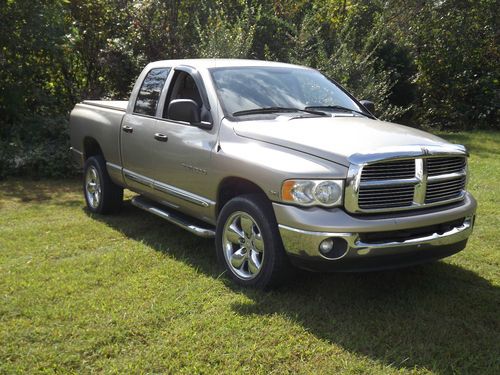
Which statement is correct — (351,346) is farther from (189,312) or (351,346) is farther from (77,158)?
(77,158)

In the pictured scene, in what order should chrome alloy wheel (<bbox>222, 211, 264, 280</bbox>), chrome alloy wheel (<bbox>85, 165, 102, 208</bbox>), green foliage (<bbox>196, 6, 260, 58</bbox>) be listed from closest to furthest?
chrome alloy wheel (<bbox>222, 211, 264, 280</bbox>) < chrome alloy wheel (<bbox>85, 165, 102, 208</bbox>) < green foliage (<bbox>196, 6, 260, 58</bbox>)

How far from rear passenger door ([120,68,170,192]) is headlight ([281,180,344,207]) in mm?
2064

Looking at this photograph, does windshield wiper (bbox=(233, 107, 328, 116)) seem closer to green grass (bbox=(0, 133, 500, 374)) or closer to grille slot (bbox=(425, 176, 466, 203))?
grille slot (bbox=(425, 176, 466, 203))

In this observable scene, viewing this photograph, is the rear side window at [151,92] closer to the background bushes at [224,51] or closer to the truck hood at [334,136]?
the truck hood at [334,136]

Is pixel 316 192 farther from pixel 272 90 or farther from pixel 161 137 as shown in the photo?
pixel 161 137

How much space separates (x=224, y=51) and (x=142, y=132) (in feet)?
17.6

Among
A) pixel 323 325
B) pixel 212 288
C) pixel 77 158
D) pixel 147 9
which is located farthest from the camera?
pixel 147 9

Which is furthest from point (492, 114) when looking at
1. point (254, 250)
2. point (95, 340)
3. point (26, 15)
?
point (95, 340)

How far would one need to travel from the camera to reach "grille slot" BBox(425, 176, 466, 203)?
412 centimetres

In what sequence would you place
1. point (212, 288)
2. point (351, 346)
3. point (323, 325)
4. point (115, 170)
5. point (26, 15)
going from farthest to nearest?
point (26, 15), point (115, 170), point (212, 288), point (323, 325), point (351, 346)

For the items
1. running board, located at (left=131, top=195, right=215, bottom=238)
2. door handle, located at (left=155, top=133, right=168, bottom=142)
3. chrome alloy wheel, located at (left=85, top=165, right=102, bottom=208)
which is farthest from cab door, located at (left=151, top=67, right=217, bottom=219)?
chrome alloy wheel, located at (left=85, top=165, right=102, bottom=208)

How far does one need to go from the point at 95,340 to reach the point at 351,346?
1627 mm

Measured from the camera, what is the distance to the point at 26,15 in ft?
31.9

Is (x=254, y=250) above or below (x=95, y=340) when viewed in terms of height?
above
